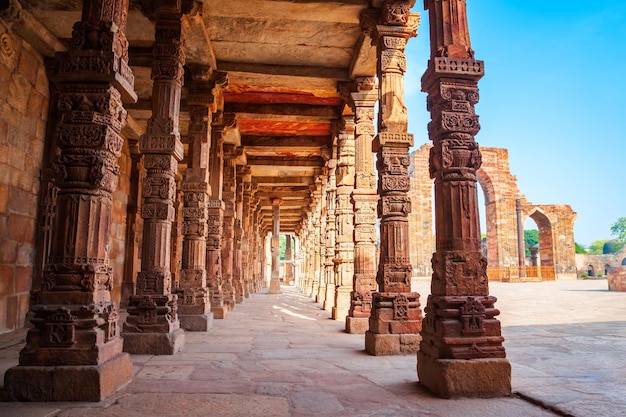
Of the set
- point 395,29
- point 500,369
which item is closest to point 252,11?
point 395,29

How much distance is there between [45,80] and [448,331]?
339 inches

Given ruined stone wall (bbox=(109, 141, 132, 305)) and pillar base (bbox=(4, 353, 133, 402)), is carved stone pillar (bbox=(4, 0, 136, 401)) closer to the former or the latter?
pillar base (bbox=(4, 353, 133, 402))

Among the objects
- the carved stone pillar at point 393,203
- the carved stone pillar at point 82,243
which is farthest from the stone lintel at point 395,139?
the carved stone pillar at point 82,243

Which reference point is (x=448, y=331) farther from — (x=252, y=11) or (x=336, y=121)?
(x=336, y=121)

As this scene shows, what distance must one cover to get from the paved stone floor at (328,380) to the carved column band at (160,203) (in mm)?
343

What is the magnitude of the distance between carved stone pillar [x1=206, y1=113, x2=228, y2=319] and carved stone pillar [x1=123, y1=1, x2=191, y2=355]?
378cm

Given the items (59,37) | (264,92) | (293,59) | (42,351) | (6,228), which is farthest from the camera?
(264,92)

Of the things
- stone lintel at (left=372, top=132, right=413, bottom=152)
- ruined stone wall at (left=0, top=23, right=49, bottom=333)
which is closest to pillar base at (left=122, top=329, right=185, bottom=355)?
ruined stone wall at (left=0, top=23, right=49, bottom=333)

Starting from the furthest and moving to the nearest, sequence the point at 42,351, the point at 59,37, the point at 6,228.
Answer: the point at 59,37, the point at 6,228, the point at 42,351

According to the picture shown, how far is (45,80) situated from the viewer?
855 cm

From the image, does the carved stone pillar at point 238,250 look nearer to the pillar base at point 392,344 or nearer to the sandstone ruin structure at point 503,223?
the pillar base at point 392,344

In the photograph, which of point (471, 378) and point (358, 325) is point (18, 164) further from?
point (471, 378)

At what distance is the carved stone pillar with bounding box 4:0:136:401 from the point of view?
134 inches

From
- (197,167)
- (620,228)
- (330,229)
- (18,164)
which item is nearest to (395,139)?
(197,167)
